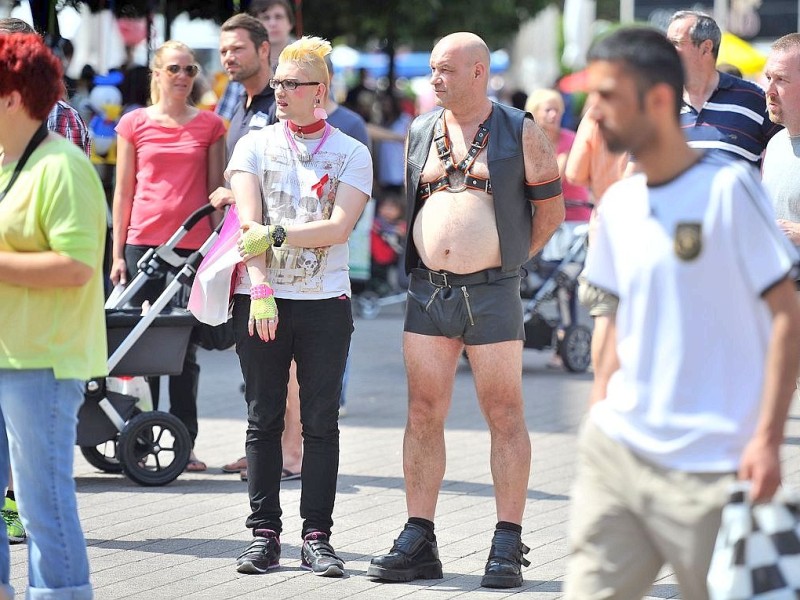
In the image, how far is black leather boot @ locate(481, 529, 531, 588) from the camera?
17.8 ft

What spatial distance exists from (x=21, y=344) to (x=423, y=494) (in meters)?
2.04

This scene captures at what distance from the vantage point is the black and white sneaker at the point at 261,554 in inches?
219

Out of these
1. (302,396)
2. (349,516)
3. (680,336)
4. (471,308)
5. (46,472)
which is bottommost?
(349,516)

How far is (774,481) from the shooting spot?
317 cm

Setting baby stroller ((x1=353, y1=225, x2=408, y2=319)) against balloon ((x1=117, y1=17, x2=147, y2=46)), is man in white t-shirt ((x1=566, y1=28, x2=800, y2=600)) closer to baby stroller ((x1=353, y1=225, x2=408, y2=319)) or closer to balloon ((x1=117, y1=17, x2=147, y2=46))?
baby stroller ((x1=353, y1=225, x2=408, y2=319))

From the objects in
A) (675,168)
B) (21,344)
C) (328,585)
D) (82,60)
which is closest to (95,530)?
(328,585)

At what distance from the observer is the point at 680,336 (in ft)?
10.8

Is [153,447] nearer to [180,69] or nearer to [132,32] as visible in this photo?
[180,69]

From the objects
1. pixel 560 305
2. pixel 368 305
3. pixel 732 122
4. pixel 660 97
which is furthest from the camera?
pixel 368 305

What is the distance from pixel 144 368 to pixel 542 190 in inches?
94.1

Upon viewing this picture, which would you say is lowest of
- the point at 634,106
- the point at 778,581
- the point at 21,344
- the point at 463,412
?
the point at 463,412

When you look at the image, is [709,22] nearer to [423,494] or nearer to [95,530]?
[423,494]

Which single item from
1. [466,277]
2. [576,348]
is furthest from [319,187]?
[576,348]

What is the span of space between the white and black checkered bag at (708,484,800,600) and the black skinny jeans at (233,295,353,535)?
2659mm
